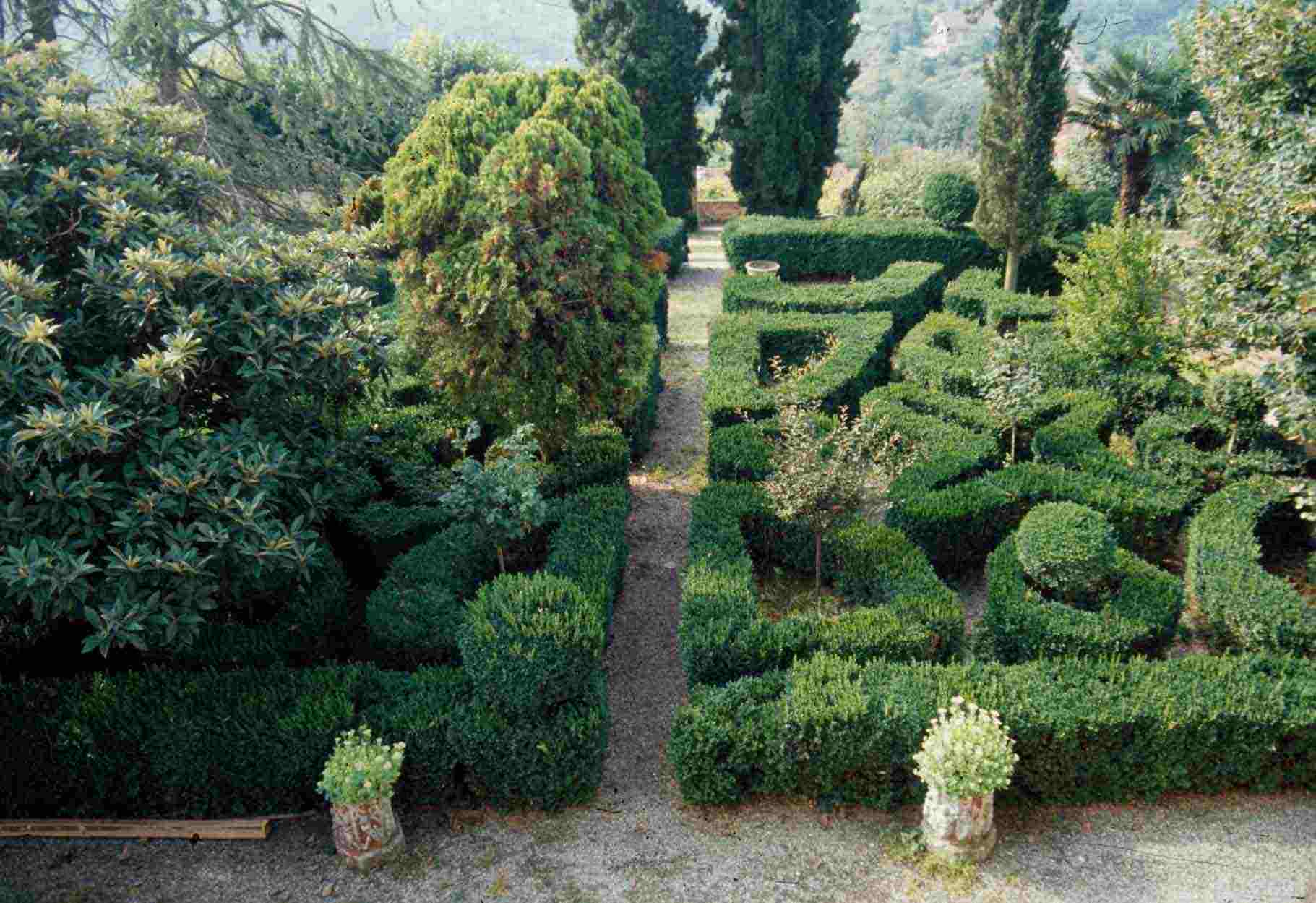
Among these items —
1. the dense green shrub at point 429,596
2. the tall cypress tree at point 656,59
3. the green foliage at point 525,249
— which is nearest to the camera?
the dense green shrub at point 429,596

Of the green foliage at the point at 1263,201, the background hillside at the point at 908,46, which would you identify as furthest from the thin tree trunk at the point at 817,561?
the background hillside at the point at 908,46

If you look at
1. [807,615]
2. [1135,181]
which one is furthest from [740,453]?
[1135,181]

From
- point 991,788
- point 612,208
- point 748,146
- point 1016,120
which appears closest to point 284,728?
point 991,788

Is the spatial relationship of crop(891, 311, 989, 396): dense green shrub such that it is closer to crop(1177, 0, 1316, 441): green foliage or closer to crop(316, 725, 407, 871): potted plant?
crop(1177, 0, 1316, 441): green foliage

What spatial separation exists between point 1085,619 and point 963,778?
2376mm

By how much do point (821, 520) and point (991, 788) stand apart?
10.6 feet

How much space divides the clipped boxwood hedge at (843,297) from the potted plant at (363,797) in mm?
12365

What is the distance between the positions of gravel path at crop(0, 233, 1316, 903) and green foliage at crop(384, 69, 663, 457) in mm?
4648

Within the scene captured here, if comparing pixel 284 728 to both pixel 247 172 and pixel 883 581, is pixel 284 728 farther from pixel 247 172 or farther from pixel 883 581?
pixel 247 172

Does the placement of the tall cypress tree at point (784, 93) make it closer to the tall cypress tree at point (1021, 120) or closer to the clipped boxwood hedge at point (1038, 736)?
the tall cypress tree at point (1021, 120)

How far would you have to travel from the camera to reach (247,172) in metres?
13.6

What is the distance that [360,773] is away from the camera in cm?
607

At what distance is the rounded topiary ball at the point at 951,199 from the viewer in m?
21.8

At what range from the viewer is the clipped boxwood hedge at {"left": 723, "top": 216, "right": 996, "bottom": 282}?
21469mm
